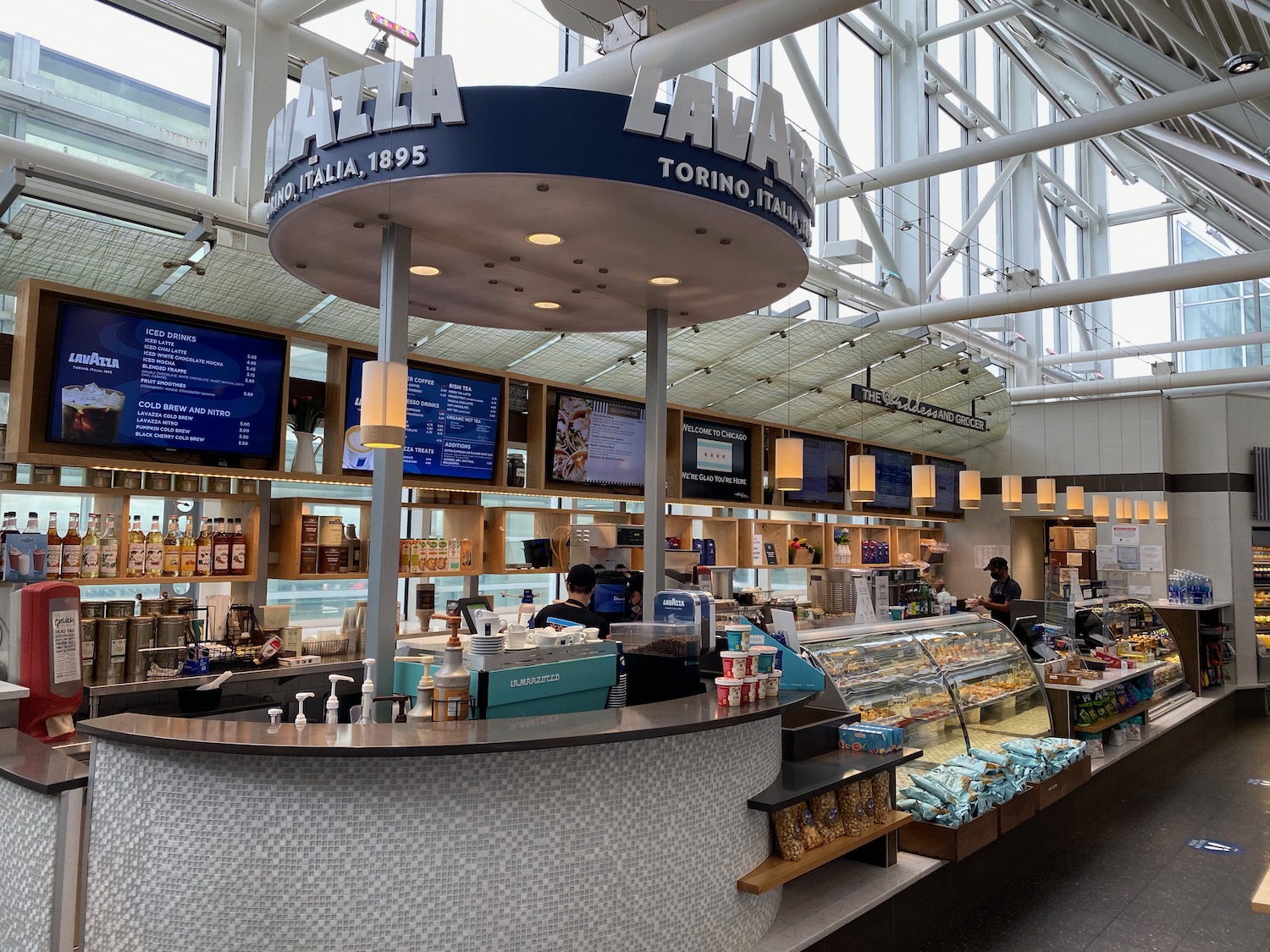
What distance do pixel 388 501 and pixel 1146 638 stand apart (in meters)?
8.13

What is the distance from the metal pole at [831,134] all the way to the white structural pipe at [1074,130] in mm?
897

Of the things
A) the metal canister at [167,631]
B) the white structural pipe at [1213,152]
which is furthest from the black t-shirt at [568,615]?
the white structural pipe at [1213,152]

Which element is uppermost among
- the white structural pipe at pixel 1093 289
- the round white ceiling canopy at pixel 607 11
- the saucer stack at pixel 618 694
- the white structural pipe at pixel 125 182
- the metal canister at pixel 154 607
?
the round white ceiling canopy at pixel 607 11

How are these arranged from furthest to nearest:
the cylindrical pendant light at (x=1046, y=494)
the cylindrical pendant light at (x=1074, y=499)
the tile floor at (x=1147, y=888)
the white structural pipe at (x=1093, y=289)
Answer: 1. the cylindrical pendant light at (x=1074, y=499)
2. the cylindrical pendant light at (x=1046, y=494)
3. the white structural pipe at (x=1093, y=289)
4. the tile floor at (x=1147, y=888)

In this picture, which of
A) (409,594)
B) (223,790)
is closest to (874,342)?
(409,594)

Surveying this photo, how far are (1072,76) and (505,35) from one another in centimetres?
1071

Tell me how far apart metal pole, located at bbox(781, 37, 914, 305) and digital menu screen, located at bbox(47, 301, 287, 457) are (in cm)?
568

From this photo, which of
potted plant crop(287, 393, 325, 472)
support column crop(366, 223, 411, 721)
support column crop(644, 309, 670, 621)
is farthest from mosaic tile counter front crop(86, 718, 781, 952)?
potted plant crop(287, 393, 325, 472)

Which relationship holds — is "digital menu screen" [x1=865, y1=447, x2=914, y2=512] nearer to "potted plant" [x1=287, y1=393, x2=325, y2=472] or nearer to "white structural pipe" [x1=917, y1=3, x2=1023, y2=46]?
"white structural pipe" [x1=917, y1=3, x2=1023, y2=46]

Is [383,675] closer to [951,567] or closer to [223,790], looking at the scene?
[223,790]

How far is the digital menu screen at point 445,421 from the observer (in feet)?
20.9

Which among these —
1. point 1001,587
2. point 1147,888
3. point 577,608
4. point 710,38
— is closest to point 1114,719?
point 1147,888

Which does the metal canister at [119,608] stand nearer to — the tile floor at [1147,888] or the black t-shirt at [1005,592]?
the tile floor at [1147,888]

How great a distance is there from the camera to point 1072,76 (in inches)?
579
